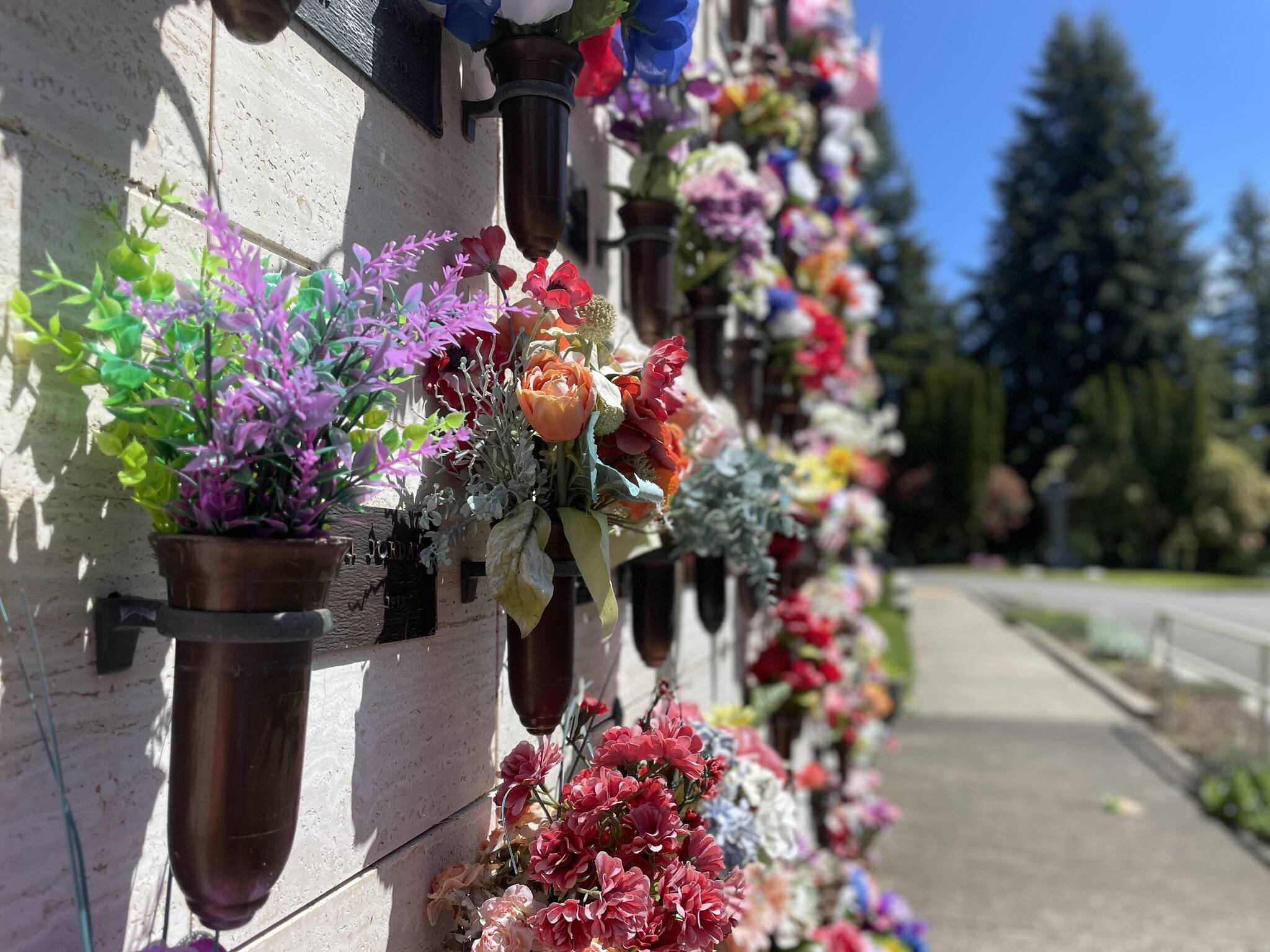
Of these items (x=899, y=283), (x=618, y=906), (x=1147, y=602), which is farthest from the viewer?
(x=899, y=283)

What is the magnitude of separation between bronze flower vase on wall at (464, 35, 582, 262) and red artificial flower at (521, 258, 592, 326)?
200 millimetres

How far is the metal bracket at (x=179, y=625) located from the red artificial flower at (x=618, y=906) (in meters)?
0.50

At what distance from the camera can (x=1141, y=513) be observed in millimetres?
27000

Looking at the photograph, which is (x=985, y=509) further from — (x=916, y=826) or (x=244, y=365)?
(x=244, y=365)

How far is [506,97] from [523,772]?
973 mm

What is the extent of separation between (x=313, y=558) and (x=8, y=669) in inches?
9.7

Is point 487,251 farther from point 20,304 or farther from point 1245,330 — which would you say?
point 1245,330

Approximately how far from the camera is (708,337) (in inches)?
102

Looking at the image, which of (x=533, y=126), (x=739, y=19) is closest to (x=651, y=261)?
(x=533, y=126)

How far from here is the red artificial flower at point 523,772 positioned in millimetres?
1247

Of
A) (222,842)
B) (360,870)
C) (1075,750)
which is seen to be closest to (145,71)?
(222,842)

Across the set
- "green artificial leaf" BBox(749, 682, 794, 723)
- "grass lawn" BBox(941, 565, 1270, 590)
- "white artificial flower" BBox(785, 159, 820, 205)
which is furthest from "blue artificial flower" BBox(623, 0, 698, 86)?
"grass lawn" BBox(941, 565, 1270, 590)

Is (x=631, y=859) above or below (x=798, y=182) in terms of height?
below

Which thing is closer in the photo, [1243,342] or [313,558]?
[313,558]
